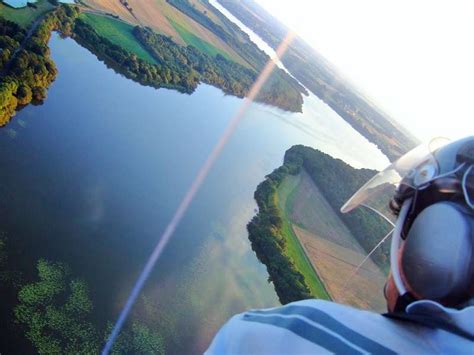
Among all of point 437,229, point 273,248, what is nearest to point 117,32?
point 273,248

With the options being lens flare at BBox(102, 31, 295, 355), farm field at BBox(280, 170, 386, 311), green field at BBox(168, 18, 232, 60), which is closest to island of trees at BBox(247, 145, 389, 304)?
farm field at BBox(280, 170, 386, 311)

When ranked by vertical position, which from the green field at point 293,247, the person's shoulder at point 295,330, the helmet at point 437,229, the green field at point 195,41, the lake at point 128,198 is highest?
the helmet at point 437,229

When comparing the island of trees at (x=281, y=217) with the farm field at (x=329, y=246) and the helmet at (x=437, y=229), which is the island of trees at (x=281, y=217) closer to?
the farm field at (x=329, y=246)

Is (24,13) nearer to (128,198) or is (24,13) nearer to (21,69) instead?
(21,69)

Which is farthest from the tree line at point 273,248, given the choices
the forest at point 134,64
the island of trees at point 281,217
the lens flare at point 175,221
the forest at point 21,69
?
the forest at point 134,64

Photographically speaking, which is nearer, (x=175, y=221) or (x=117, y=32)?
(x=175, y=221)

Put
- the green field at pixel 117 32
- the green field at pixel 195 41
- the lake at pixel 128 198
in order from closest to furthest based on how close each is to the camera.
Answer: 1. the lake at pixel 128 198
2. the green field at pixel 117 32
3. the green field at pixel 195 41
